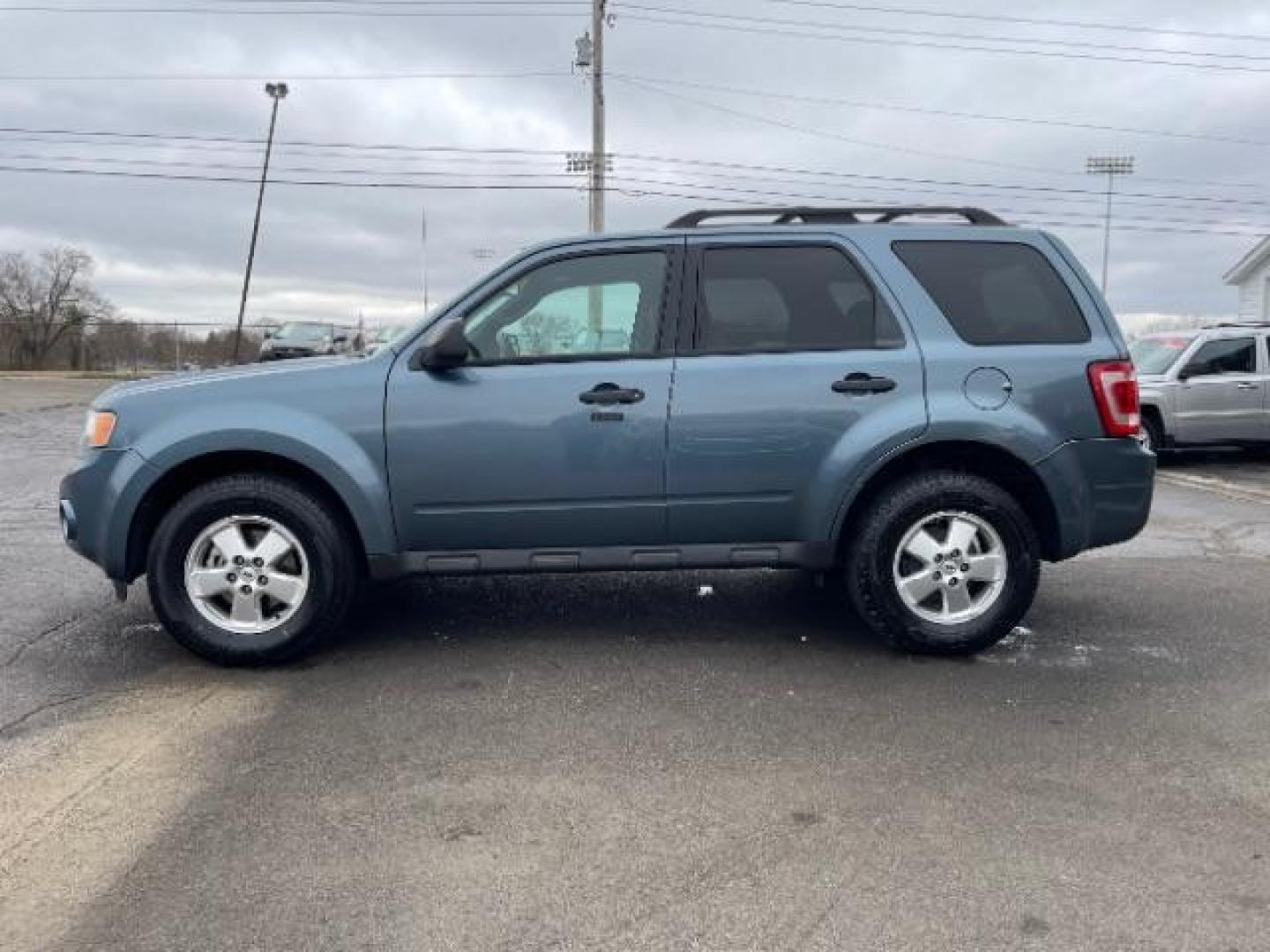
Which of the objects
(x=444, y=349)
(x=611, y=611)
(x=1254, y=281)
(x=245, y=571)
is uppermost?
(x=1254, y=281)

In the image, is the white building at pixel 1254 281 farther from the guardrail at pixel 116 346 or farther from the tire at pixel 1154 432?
the guardrail at pixel 116 346

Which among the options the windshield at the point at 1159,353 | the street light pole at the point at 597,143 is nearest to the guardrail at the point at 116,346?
the street light pole at the point at 597,143

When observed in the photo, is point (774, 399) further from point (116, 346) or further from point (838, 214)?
point (116, 346)

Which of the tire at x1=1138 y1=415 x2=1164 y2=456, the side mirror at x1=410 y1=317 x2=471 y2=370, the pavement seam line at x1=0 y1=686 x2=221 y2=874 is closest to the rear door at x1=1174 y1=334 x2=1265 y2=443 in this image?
the tire at x1=1138 y1=415 x2=1164 y2=456

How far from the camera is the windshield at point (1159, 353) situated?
1335 cm

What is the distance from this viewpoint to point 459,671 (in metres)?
4.68

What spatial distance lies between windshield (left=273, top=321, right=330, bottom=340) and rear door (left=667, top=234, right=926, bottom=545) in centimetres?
2703

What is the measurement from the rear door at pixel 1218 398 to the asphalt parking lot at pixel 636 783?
8154 millimetres

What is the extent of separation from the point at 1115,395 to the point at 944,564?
3.50 ft

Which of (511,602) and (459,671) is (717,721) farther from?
(511,602)

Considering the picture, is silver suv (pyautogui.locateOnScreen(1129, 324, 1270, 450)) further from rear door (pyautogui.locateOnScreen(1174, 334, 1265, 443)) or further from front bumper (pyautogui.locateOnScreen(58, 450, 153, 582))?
front bumper (pyautogui.locateOnScreen(58, 450, 153, 582))

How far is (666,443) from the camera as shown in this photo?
4703 millimetres

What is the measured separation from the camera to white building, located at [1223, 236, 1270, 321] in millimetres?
33812

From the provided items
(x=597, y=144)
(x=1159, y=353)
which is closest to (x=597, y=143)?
(x=597, y=144)
